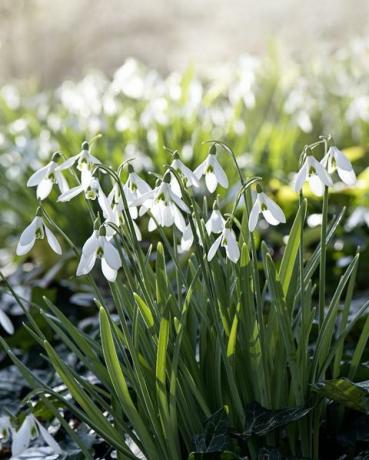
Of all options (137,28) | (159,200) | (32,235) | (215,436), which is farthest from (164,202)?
(137,28)

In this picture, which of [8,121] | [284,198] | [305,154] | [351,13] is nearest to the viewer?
[305,154]

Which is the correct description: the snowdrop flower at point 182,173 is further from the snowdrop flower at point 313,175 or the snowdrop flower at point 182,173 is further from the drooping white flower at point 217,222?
the snowdrop flower at point 313,175

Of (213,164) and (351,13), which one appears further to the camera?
(351,13)

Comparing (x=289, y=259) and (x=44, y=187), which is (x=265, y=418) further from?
(x=44, y=187)

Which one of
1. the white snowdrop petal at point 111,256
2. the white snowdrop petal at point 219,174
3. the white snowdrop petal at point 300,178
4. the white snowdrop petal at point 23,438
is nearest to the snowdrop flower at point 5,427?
the white snowdrop petal at point 23,438

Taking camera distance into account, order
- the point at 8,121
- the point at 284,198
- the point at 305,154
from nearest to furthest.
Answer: the point at 305,154 → the point at 284,198 → the point at 8,121

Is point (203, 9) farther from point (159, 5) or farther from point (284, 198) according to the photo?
point (284, 198)

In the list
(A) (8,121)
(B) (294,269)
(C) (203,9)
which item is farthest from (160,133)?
(C) (203,9)
